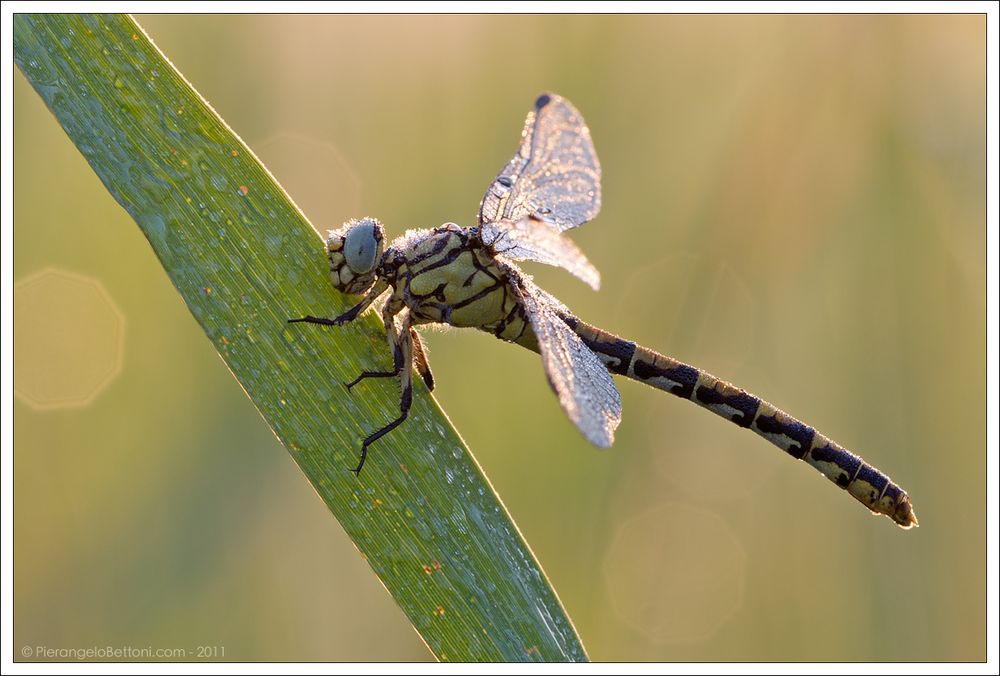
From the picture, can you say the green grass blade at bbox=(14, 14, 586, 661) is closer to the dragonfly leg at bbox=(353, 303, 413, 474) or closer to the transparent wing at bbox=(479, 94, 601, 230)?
the dragonfly leg at bbox=(353, 303, 413, 474)

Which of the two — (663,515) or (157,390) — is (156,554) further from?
(663,515)

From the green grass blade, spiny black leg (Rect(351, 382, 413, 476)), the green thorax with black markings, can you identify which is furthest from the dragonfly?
the green grass blade

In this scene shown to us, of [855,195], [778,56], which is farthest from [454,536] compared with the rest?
[778,56]

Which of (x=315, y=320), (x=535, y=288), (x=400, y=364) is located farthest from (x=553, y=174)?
(x=315, y=320)

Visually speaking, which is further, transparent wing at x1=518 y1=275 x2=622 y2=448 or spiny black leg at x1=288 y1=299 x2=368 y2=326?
spiny black leg at x1=288 y1=299 x2=368 y2=326

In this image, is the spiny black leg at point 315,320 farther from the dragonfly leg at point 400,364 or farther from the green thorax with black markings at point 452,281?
the green thorax with black markings at point 452,281

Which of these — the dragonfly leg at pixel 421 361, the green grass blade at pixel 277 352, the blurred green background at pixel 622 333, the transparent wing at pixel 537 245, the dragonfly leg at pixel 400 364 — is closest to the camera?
the green grass blade at pixel 277 352

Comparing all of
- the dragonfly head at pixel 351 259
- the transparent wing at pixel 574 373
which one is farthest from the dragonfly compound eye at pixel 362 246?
the transparent wing at pixel 574 373
